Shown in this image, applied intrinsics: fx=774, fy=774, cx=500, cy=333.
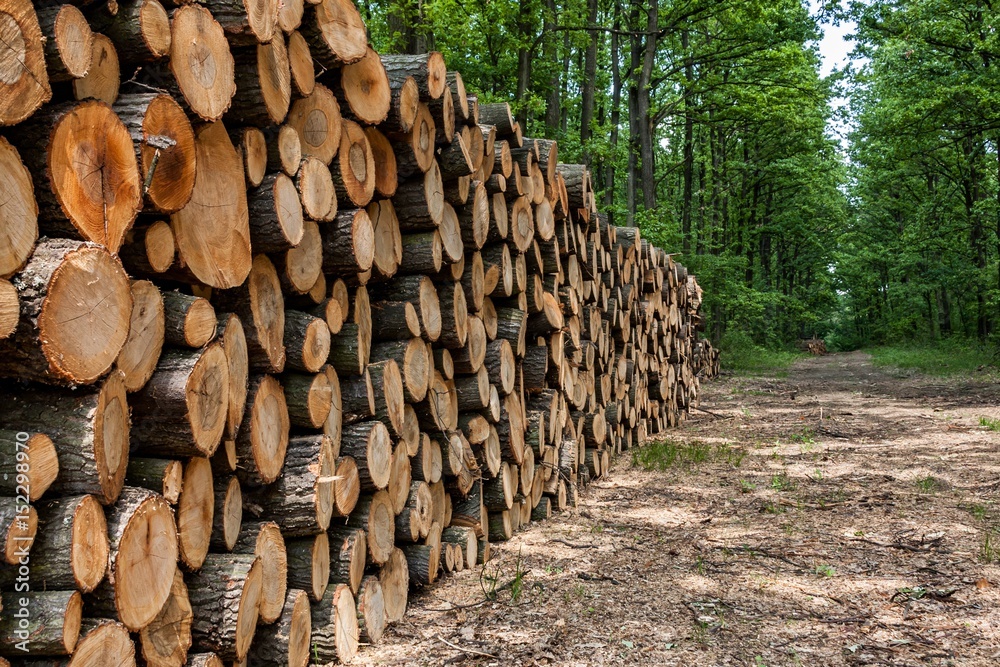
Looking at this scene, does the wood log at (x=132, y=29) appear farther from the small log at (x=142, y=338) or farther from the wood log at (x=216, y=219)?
the small log at (x=142, y=338)

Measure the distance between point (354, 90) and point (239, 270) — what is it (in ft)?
3.58

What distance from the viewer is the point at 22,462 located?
1651 mm

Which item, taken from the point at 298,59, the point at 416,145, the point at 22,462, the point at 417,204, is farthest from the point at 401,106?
the point at 22,462

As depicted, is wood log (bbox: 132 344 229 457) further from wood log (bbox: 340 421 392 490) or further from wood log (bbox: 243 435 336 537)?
wood log (bbox: 340 421 392 490)

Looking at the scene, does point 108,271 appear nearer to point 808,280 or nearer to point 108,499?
point 108,499

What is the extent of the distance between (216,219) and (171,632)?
1181mm

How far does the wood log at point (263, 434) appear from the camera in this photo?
250cm

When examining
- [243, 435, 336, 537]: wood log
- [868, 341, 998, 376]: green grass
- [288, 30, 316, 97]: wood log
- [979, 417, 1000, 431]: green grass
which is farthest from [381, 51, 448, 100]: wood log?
[868, 341, 998, 376]: green grass

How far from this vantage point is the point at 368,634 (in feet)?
10.2

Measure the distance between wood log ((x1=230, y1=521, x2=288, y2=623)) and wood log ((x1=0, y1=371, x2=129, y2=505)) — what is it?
752mm

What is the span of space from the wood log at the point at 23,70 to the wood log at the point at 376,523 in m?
1.99

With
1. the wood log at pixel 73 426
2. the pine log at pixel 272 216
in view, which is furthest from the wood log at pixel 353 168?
the wood log at pixel 73 426

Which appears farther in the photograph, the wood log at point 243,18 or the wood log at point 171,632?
the wood log at point 243,18

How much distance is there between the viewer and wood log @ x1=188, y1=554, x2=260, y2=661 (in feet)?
7.43
